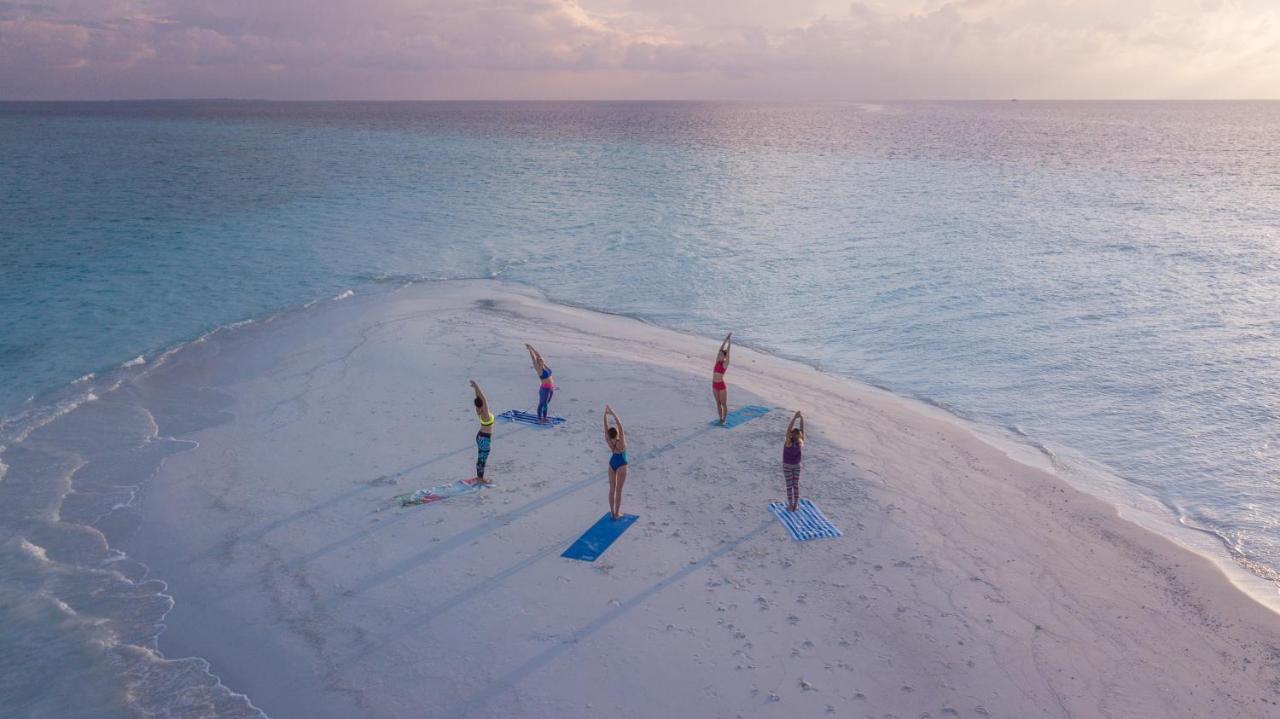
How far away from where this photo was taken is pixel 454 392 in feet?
62.0

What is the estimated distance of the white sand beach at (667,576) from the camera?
9516 millimetres

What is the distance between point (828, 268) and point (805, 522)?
78.0 feet

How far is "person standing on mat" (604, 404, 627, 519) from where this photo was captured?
1205cm

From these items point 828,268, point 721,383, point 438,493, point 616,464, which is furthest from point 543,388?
point 828,268

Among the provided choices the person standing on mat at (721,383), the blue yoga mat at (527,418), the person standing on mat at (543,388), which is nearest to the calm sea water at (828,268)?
the person standing on mat at (721,383)

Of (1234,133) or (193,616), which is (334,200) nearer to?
(193,616)

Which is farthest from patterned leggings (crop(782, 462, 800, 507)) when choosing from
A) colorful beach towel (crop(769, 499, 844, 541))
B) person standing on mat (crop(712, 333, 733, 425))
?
person standing on mat (crop(712, 333, 733, 425))

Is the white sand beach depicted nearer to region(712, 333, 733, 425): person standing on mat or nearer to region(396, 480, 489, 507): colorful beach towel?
region(396, 480, 489, 507): colorful beach towel

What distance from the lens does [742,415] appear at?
1753 centimetres

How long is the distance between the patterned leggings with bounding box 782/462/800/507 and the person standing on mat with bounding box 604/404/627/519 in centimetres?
287

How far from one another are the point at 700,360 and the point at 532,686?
14.0 m

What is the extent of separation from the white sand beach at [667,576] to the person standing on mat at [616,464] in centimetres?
48

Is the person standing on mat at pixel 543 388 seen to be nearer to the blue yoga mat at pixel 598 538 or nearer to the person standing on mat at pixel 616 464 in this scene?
the person standing on mat at pixel 616 464

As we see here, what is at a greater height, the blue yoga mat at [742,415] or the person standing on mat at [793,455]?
the person standing on mat at [793,455]
